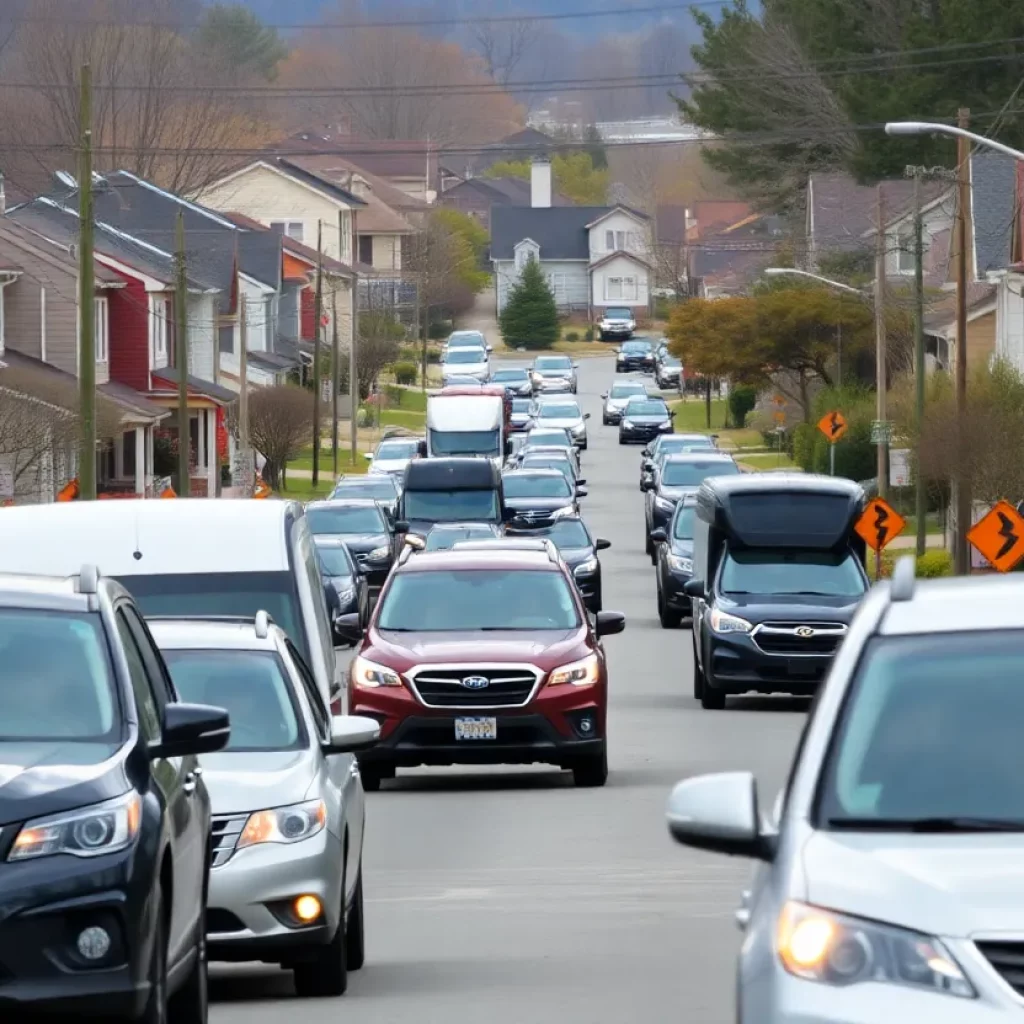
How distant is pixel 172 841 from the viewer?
27.6ft

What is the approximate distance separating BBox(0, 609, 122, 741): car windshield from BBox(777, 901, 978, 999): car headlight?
3.06 metres

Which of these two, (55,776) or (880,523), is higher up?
(55,776)

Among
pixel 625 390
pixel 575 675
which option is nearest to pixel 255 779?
pixel 575 675

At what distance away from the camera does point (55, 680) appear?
8516 mm

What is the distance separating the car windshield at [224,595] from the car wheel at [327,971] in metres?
4.95

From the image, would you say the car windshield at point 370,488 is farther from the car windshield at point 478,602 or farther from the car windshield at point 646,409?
the car windshield at point 646,409

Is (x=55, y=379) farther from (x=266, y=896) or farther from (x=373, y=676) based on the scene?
(x=266, y=896)

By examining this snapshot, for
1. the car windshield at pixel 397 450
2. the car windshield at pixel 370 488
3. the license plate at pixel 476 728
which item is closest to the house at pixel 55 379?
the car windshield at pixel 370 488

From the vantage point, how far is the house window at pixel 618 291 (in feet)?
488

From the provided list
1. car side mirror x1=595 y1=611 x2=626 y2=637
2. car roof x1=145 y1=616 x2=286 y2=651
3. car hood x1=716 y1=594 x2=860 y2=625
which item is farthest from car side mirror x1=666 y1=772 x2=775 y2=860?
car hood x1=716 y1=594 x2=860 y2=625

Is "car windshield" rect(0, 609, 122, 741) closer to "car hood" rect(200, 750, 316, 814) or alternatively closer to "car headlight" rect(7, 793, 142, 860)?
"car headlight" rect(7, 793, 142, 860)

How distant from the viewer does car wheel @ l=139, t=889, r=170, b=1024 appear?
309 inches

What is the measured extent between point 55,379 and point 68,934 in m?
46.3

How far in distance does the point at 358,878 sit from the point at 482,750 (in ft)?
24.6
